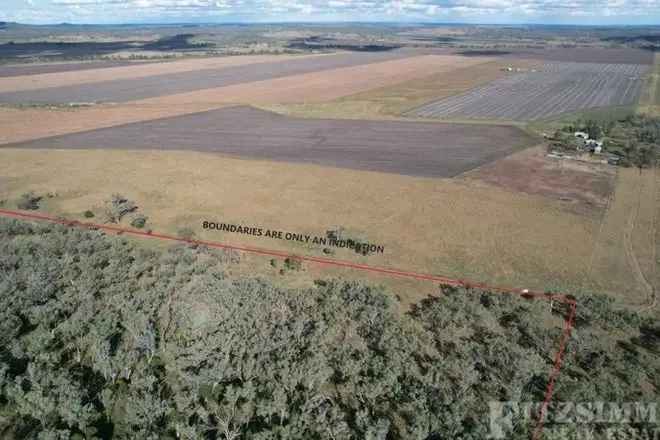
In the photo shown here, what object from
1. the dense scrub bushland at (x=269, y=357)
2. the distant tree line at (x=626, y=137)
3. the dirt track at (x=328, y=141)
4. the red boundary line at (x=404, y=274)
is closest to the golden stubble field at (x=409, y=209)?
the red boundary line at (x=404, y=274)

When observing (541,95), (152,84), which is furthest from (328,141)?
(152,84)

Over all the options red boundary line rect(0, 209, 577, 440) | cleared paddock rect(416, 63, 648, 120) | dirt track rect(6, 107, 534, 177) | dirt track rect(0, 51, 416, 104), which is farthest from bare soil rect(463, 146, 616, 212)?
dirt track rect(0, 51, 416, 104)

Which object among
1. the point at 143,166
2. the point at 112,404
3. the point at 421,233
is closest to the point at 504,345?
the point at 421,233

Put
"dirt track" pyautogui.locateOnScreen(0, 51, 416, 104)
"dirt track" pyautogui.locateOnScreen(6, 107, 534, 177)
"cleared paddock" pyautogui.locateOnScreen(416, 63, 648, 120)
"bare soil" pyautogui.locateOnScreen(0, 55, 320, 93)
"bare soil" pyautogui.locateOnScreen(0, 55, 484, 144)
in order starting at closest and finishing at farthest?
"dirt track" pyautogui.locateOnScreen(6, 107, 534, 177), "bare soil" pyautogui.locateOnScreen(0, 55, 484, 144), "cleared paddock" pyautogui.locateOnScreen(416, 63, 648, 120), "dirt track" pyautogui.locateOnScreen(0, 51, 416, 104), "bare soil" pyautogui.locateOnScreen(0, 55, 320, 93)

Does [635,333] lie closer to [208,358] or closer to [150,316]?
[208,358]

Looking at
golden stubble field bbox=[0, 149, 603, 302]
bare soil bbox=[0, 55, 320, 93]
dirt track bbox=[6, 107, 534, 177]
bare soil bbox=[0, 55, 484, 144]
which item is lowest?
golden stubble field bbox=[0, 149, 603, 302]

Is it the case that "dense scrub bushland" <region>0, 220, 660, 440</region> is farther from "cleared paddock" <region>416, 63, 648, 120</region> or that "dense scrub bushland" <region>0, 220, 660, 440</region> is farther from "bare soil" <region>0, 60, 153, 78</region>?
"bare soil" <region>0, 60, 153, 78</region>

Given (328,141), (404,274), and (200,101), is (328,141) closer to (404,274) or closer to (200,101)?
(404,274)
